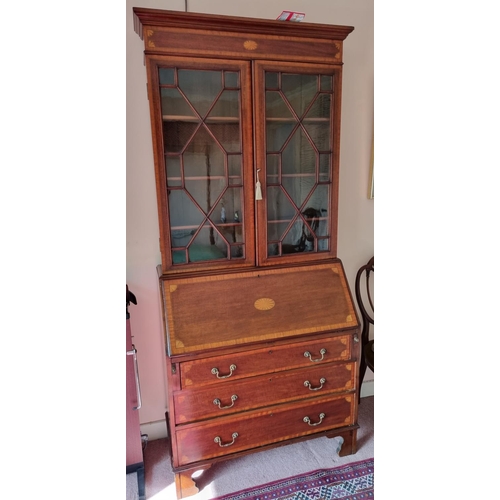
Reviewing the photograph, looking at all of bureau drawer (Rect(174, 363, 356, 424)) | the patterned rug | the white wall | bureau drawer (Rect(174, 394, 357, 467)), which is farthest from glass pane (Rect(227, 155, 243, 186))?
the patterned rug

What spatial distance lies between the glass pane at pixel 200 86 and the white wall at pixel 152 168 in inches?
13.9

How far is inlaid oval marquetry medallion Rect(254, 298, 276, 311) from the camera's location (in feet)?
5.35

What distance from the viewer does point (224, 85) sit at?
1.52 metres

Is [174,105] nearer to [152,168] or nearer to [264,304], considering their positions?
[152,168]

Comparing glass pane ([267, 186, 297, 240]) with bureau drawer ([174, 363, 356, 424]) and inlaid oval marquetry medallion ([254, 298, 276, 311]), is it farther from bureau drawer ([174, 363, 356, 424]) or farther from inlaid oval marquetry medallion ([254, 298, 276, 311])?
bureau drawer ([174, 363, 356, 424])

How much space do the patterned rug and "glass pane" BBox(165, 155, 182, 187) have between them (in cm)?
142

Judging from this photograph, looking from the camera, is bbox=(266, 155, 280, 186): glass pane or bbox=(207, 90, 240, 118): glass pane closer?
A: bbox=(207, 90, 240, 118): glass pane

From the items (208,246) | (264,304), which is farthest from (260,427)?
(208,246)

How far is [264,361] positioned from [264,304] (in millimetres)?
246

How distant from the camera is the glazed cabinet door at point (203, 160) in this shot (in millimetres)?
1479

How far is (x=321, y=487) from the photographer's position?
170cm
